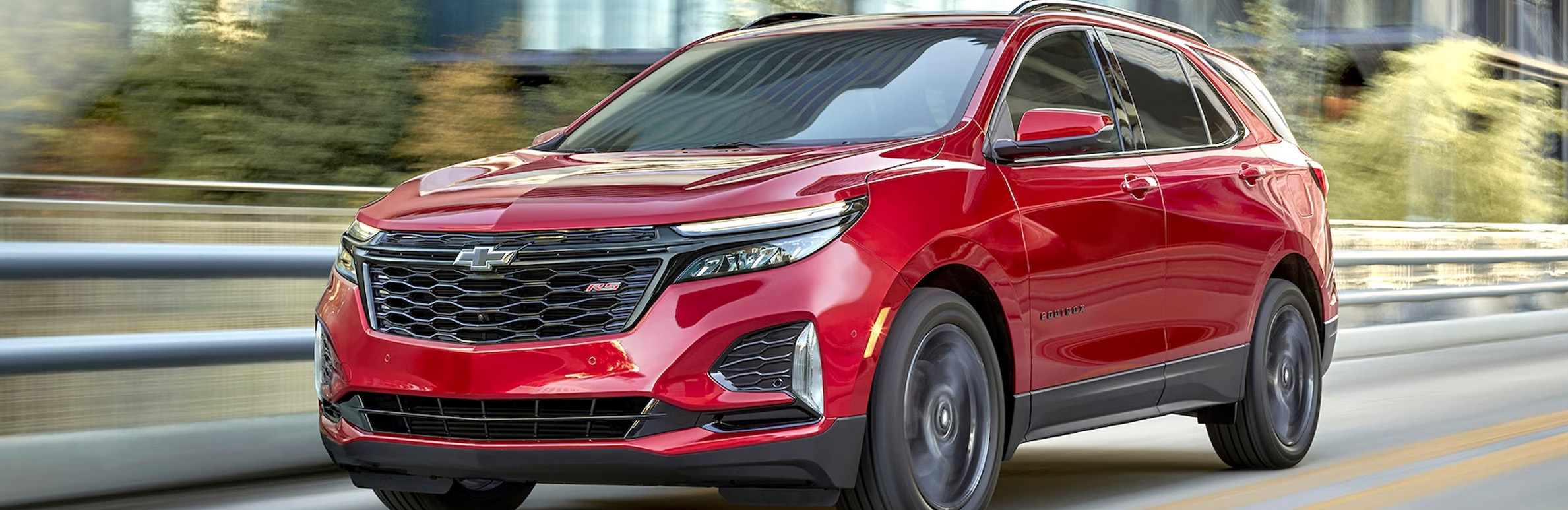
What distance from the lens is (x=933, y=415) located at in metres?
5.40

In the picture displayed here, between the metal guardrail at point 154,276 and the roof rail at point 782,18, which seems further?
the roof rail at point 782,18

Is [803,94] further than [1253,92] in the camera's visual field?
No

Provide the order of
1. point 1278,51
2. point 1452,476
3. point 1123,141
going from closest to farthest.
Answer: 1. point 1123,141
2. point 1452,476
3. point 1278,51

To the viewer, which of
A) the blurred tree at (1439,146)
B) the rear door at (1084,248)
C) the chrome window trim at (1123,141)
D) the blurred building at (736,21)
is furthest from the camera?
the blurred tree at (1439,146)

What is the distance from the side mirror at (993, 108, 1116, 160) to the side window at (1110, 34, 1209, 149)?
106 cm

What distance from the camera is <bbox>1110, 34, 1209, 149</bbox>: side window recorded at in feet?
22.7

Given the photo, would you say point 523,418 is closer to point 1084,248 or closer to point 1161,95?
point 1084,248

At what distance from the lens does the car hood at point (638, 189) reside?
16.1 feet

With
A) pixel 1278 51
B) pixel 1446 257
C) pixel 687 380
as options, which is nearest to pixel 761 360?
pixel 687 380

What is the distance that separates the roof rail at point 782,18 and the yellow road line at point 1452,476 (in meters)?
2.48

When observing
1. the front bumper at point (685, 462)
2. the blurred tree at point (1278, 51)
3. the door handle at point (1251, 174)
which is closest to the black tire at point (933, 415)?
the front bumper at point (685, 462)

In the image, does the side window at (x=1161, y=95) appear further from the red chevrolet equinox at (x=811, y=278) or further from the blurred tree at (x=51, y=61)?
the blurred tree at (x=51, y=61)

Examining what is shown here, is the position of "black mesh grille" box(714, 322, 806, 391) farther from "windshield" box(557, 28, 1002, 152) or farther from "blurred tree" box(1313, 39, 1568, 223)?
"blurred tree" box(1313, 39, 1568, 223)

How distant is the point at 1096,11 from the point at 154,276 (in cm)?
342
